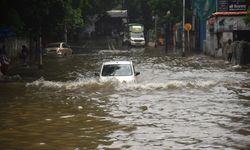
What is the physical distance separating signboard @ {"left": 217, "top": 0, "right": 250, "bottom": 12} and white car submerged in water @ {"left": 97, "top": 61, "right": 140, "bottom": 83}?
2507 cm

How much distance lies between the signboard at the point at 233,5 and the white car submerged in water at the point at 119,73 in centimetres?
2507

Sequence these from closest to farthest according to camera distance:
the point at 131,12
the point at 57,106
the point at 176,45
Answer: the point at 57,106 → the point at 176,45 → the point at 131,12

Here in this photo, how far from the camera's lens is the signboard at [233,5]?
145ft

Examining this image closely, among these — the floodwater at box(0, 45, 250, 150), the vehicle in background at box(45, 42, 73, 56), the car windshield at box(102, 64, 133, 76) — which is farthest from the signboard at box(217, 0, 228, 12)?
the car windshield at box(102, 64, 133, 76)

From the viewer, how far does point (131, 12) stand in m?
103

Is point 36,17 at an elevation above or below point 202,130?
above

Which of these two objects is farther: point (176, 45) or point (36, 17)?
point (176, 45)

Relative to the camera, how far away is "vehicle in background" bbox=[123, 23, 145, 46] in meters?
77.3

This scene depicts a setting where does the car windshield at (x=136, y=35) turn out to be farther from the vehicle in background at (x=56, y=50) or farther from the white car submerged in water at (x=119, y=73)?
the white car submerged in water at (x=119, y=73)

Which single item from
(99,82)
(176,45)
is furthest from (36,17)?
(176,45)

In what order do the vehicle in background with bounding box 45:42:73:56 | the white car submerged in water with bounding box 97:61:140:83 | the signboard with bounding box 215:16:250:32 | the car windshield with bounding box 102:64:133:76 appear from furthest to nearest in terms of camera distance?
the vehicle in background with bounding box 45:42:73:56
the signboard with bounding box 215:16:250:32
the car windshield with bounding box 102:64:133:76
the white car submerged in water with bounding box 97:61:140:83

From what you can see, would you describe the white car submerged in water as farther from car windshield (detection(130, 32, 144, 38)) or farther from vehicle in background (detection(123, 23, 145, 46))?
car windshield (detection(130, 32, 144, 38))

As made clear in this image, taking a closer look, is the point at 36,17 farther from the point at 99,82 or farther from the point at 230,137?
the point at 230,137

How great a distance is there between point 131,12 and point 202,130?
9167 centimetres
